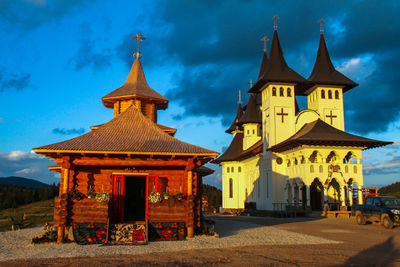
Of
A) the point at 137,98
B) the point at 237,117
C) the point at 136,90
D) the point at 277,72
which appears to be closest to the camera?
the point at 137,98

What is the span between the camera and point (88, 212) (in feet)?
46.4

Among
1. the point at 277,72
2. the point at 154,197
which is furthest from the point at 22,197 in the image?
the point at 154,197

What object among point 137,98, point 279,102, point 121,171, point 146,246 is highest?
point 279,102

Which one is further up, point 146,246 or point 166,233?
point 166,233

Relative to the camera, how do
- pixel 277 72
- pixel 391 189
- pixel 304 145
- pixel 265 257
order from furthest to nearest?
pixel 391 189 → pixel 277 72 → pixel 304 145 → pixel 265 257

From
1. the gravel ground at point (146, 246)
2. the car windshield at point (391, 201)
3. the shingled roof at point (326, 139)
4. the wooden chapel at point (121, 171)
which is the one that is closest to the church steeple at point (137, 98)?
the wooden chapel at point (121, 171)

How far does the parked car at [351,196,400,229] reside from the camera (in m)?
18.9

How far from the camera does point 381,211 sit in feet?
65.0

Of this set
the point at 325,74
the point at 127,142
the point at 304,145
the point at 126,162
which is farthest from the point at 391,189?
the point at 126,162

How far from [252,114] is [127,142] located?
106 ft

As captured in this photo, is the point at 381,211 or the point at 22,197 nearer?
the point at 381,211

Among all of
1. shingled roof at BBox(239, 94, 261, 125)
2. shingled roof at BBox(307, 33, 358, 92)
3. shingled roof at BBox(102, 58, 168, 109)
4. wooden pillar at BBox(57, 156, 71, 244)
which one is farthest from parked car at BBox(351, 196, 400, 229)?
shingled roof at BBox(239, 94, 261, 125)

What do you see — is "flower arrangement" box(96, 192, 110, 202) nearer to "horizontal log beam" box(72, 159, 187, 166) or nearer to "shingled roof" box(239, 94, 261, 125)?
"horizontal log beam" box(72, 159, 187, 166)

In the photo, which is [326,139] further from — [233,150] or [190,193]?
[233,150]
